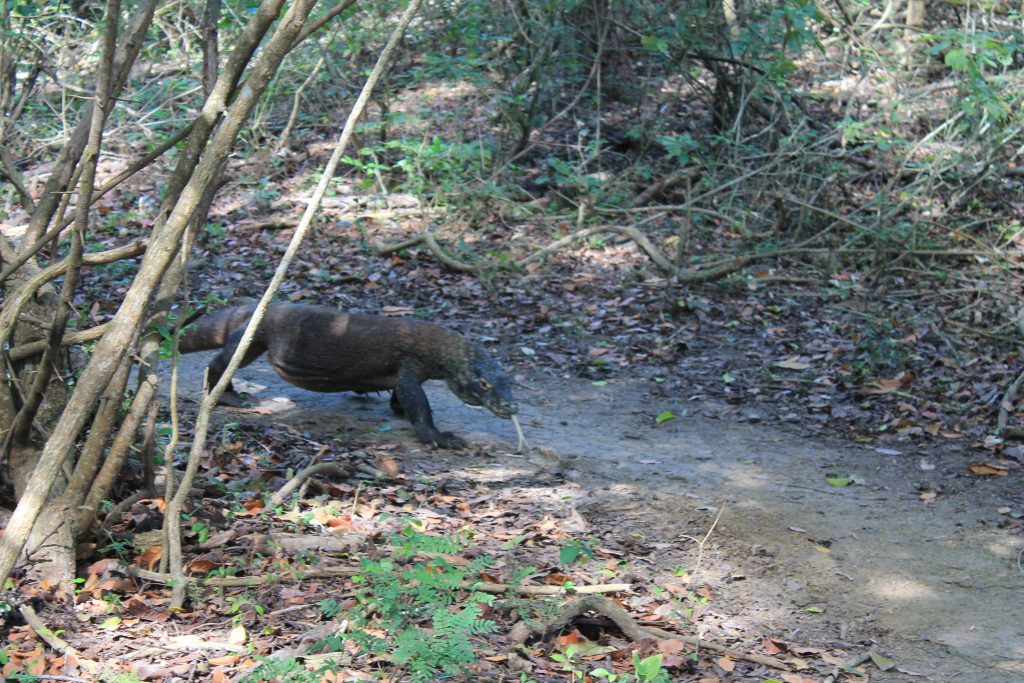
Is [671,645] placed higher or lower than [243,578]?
lower

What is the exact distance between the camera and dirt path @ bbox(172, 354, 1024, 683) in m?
4.48

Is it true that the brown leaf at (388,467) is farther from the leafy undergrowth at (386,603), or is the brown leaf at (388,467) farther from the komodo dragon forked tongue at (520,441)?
the komodo dragon forked tongue at (520,441)

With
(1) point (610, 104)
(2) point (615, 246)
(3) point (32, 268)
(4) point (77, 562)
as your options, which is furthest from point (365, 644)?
(1) point (610, 104)

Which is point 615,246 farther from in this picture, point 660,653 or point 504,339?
point 660,653

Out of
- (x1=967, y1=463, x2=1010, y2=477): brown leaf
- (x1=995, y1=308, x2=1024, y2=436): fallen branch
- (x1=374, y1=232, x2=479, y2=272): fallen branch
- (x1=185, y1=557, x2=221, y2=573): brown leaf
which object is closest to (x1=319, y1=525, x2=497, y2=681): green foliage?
(x1=185, y1=557, x2=221, y2=573): brown leaf

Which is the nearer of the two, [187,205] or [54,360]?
[187,205]

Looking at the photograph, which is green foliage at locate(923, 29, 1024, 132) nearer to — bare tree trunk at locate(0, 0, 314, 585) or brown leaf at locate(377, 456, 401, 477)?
→ brown leaf at locate(377, 456, 401, 477)

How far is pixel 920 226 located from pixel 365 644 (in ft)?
27.9

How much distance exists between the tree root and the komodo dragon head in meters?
2.55

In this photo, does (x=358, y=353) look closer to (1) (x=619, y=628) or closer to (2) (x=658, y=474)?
(2) (x=658, y=474)

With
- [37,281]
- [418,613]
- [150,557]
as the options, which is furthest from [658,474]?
[37,281]

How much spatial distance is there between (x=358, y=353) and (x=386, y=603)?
352 cm

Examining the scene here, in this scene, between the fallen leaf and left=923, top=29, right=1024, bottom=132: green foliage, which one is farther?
left=923, top=29, right=1024, bottom=132: green foliage

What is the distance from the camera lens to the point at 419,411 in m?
6.58
